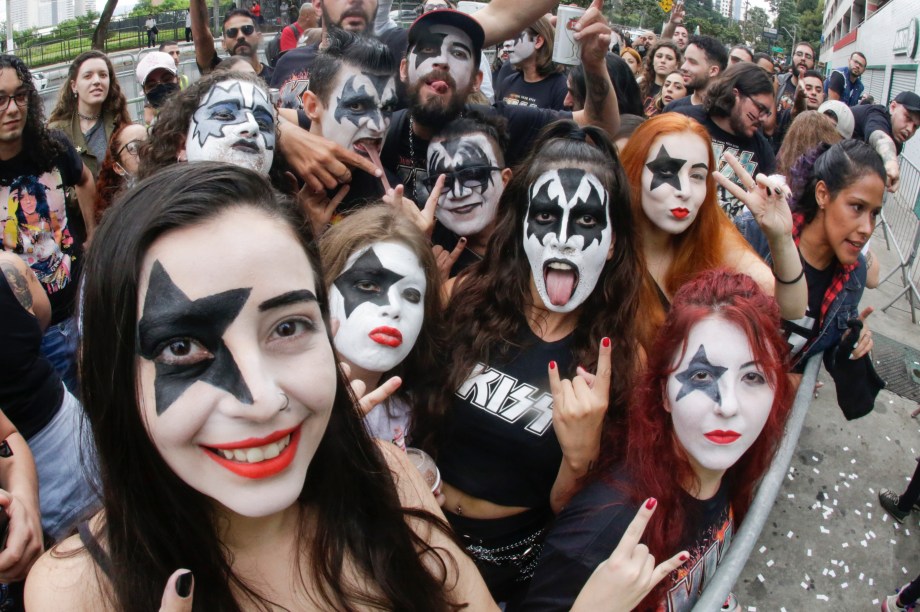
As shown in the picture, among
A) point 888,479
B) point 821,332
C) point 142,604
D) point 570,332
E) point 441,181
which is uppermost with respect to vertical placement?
point 441,181

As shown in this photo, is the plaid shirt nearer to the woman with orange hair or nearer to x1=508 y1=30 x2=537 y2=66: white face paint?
the woman with orange hair

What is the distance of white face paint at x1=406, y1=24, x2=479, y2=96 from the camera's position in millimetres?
2951

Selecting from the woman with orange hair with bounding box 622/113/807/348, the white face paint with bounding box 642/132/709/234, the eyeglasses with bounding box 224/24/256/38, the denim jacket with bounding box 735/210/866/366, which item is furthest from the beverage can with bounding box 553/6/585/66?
the eyeglasses with bounding box 224/24/256/38

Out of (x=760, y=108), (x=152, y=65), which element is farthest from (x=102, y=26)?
(x=760, y=108)

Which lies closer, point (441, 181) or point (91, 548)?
point (91, 548)

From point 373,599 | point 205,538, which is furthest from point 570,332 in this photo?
point 205,538

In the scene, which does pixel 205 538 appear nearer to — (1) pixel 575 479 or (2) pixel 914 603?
(1) pixel 575 479

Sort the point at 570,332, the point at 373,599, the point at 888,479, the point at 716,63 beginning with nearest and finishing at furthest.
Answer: the point at 373,599 < the point at 570,332 < the point at 888,479 < the point at 716,63

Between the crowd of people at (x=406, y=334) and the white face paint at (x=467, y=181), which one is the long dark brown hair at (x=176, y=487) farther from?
the white face paint at (x=467, y=181)

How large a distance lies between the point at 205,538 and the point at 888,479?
4634mm

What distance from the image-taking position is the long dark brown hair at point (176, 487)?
1097 millimetres

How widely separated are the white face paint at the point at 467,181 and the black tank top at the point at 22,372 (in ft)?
5.43

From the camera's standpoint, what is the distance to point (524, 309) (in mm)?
2387

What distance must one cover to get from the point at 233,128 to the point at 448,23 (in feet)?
3.67
